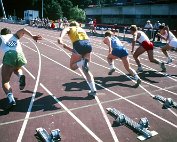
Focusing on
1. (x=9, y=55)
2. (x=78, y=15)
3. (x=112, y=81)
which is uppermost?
(x=78, y=15)

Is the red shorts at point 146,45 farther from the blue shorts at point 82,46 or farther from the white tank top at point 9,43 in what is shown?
the white tank top at point 9,43

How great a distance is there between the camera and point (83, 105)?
288 inches

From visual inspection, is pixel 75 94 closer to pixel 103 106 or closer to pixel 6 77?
pixel 103 106

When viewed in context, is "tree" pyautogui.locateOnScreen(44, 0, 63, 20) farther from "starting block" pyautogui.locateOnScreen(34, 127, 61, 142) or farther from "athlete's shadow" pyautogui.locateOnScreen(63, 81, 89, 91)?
"starting block" pyautogui.locateOnScreen(34, 127, 61, 142)

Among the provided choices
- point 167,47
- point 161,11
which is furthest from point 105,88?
point 161,11

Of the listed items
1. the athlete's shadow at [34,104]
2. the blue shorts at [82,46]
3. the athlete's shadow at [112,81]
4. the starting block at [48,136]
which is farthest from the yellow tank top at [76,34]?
the starting block at [48,136]

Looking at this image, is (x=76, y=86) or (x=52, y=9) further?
(x=52, y=9)

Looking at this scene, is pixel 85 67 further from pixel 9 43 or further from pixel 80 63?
pixel 9 43

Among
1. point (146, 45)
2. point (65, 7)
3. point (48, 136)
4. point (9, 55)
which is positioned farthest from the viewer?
point (65, 7)

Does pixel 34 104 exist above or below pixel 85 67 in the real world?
below

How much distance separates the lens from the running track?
5.74 m

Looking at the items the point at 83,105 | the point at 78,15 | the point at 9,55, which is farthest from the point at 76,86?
the point at 78,15

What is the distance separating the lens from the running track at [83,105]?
18.8ft

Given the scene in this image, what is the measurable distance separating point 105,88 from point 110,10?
37.7 metres
